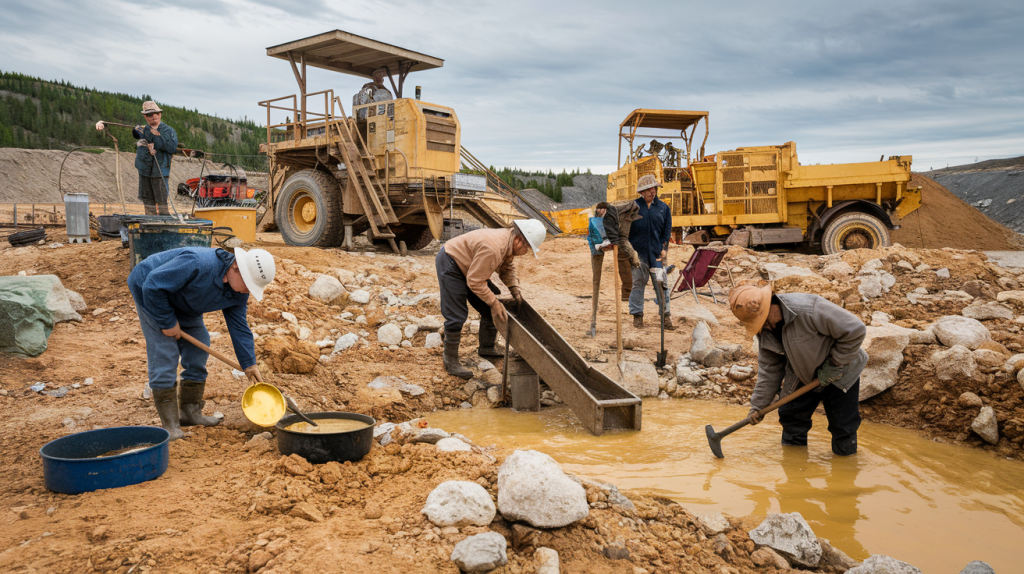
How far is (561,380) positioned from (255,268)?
232cm

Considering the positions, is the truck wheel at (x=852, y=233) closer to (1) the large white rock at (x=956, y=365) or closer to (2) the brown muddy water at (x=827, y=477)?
(1) the large white rock at (x=956, y=365)

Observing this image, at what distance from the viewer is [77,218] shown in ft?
29.7

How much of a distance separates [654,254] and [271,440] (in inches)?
182

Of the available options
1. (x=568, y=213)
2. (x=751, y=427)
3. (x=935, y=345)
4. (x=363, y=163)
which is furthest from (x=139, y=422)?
(x=568, y=213)

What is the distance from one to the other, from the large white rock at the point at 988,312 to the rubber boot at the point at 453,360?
18.6 feet

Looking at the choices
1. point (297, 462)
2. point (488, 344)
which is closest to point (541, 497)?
point (297, 462)

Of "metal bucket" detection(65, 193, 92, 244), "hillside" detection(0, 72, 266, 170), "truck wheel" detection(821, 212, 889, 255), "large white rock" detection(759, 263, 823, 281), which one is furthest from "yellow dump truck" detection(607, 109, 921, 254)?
"hillside" detection(0, 72, 266, 170)

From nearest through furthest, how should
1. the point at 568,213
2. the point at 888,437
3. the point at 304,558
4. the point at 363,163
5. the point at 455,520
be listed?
1. the point at 304,558
2. the point at 455,520
3. the point at 888,437
4. the point at 363,163
5. the point at 568,213

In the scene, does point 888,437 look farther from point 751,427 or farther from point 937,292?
point 937,292

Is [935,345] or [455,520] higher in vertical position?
[935,345]

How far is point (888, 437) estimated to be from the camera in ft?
15.6

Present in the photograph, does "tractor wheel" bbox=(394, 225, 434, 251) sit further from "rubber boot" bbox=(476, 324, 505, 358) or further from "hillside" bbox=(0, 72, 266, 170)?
"hillside" bbox=(0, 72, 266, 170)

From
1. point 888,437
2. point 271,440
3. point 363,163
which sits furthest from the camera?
point 363,163

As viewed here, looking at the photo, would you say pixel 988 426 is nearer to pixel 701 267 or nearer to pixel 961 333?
pixel 961 333
